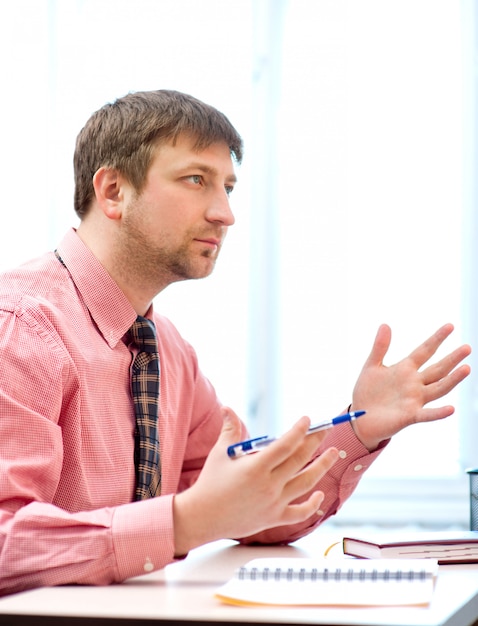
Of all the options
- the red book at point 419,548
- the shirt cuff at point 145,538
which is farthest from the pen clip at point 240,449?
the red book at point 419,548

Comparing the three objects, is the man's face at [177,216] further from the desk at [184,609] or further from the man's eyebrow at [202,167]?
the desk at [184,609]

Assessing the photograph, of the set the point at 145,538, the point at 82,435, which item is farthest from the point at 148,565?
the point at 82,435

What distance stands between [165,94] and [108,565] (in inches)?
38.4

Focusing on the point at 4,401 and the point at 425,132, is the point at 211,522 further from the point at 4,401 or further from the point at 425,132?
the point at 425,132

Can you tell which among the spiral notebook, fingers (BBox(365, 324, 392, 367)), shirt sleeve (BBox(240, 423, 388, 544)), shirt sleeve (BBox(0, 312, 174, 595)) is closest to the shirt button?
shirt sleeve (BBox(0, 312, 174, 595))

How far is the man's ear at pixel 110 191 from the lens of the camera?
5.69ft

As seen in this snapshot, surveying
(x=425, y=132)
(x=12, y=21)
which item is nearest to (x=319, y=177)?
(x=425, y=132)

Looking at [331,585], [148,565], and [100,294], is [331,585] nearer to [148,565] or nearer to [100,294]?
[148,565]

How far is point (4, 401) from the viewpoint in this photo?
1.33m

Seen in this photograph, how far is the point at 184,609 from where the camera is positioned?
1.03 metres

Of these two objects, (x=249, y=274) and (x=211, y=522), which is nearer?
(x=211, y=522)

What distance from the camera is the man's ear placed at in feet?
5.69

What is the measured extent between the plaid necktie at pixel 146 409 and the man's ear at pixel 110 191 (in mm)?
220

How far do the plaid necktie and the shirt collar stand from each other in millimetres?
44
